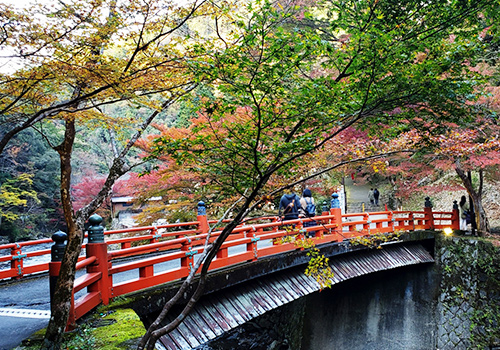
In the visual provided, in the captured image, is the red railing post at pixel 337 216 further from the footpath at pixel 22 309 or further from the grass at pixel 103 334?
the footpath at pixel 22 309

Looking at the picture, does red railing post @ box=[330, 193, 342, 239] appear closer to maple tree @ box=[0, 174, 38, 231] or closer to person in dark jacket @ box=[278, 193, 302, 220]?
person in dark jacket @ box=[278, 193, 302, 220]

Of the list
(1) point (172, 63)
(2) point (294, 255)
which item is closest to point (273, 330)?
(2) point (294, 255)

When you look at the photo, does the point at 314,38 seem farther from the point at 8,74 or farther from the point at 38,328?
the point at 38,328

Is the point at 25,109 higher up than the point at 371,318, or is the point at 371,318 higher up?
the point at 25,109

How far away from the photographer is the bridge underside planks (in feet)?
18.0

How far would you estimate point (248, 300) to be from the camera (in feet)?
22.4

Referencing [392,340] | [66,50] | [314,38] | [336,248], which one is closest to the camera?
[314,38]

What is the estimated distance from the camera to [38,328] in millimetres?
4633

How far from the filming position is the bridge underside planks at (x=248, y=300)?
5488 mm

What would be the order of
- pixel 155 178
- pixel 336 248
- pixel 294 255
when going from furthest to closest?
pixel 155 178
pixel 336 248
pixel 294 255

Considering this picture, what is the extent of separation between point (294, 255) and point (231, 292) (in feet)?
6.86

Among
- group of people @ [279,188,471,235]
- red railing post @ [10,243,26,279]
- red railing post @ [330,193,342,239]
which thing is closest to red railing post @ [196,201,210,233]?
group of people @ [279,188,471,235]

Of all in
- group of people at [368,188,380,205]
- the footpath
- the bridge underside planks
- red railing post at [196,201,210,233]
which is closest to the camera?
the footpath

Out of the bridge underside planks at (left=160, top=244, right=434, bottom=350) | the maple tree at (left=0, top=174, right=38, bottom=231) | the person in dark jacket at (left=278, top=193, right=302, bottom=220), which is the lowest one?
the bridge underside planks at (left=160, top=244, right=434, bottom=350)
